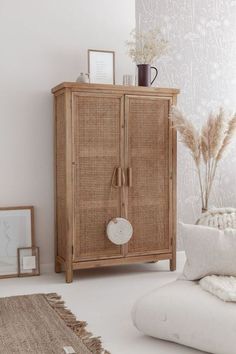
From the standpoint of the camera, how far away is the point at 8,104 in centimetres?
412

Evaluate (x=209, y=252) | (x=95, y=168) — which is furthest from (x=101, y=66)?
(x=209, y=252)

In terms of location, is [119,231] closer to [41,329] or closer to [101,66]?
[41,329]

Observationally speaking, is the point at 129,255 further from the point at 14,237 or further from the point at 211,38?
the point at 211,38

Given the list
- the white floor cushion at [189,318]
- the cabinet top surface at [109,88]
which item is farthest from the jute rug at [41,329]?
the cabinet top surface at [109,88]

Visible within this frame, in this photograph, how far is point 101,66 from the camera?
4.31 m

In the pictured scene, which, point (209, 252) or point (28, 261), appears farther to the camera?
point (28, 261)

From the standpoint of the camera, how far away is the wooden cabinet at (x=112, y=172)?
3912 mm

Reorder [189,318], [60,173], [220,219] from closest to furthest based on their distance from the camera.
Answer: [189,318] → [220,219] → [60,173]

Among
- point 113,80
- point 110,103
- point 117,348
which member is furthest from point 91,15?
point 117,348

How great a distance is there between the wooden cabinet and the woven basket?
953 mm

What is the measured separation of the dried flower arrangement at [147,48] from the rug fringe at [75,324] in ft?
6.52

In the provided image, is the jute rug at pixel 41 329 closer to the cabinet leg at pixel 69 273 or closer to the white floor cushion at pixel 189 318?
the white floor cushion at pixel 189 318

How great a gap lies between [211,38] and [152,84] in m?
0.79

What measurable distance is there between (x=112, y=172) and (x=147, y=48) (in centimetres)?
106
